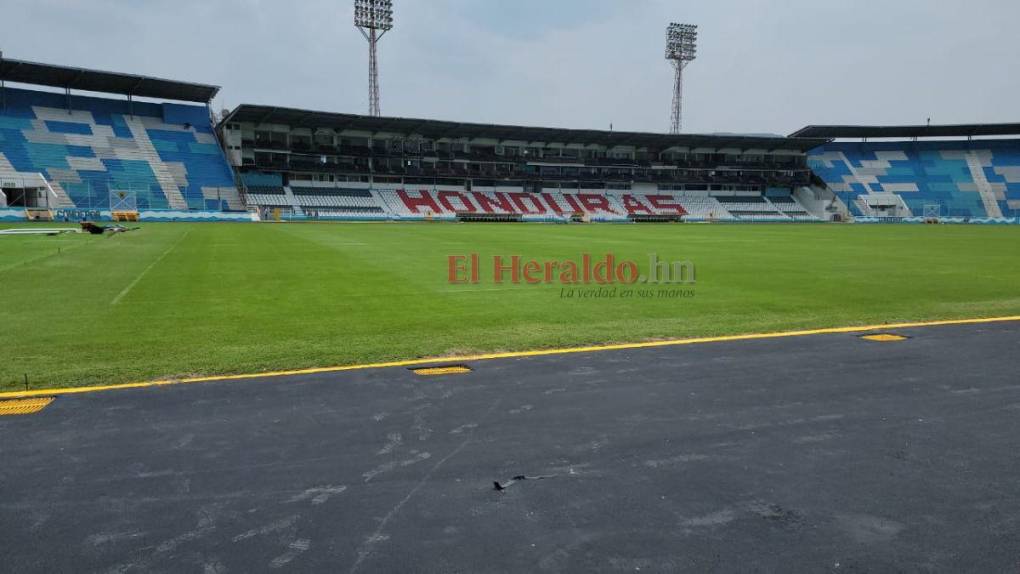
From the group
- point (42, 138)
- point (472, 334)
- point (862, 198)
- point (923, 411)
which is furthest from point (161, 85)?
point (862, 198)

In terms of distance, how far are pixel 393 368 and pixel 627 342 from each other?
302 centimetres

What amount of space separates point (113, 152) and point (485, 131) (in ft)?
125

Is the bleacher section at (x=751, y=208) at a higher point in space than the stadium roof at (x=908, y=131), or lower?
lower

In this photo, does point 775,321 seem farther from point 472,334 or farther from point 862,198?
point 862,198

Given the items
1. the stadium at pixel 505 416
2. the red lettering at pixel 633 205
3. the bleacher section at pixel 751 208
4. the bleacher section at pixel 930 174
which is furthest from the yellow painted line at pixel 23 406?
the bleacher section at pixel 930 174

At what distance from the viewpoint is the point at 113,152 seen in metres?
55.9

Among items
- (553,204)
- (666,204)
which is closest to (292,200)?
(553,204)

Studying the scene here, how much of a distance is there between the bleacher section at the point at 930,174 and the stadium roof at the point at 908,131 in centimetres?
163

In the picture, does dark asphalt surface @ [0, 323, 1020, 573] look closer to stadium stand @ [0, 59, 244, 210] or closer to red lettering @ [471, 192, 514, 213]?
stadium stand @ [0, 59, 244, 210]

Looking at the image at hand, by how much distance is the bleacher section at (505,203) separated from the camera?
2458 inches

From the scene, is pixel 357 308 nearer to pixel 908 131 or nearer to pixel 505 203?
pixel 505 203

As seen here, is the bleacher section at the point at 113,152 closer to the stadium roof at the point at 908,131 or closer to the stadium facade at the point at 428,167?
the stadium facade at the point at 428,167

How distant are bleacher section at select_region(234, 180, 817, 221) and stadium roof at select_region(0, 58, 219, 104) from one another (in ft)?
33.1

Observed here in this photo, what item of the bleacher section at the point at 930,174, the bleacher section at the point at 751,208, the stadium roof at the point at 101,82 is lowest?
the bleacher section at the point at 751,208
